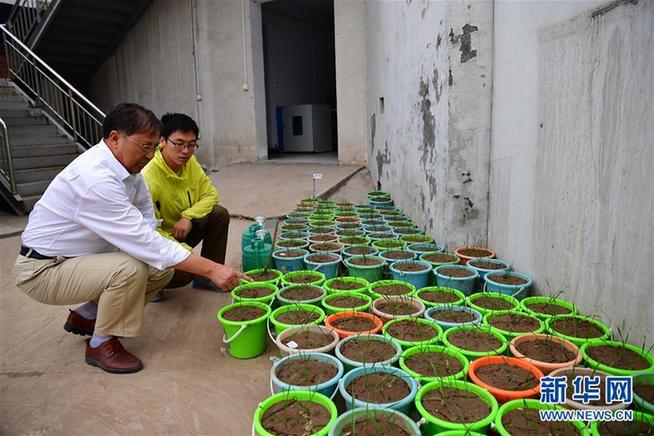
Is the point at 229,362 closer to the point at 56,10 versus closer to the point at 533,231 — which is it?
the point at 533,231

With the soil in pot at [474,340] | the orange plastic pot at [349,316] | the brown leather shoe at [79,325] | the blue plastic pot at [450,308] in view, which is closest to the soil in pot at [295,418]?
the orange plastic pot at [349,316]

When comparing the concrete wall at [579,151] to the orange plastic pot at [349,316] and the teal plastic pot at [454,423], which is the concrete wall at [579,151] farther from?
the orange plastic pot at [349,316]

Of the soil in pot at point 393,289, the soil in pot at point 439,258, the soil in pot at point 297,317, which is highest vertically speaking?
the soil in pot at point 439,258

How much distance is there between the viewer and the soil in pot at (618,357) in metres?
1.70

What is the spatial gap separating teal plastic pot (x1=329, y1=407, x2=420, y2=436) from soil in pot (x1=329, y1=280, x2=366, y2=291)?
1194 millimetres

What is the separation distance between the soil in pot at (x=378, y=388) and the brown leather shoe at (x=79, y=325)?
152cm

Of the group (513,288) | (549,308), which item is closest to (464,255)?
(513,288)

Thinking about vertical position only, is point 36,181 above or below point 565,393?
above

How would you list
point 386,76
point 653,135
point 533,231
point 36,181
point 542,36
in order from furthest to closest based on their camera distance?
point 36,181 → point 386,76 → point 533,231 → point 542,36 → point 653,135

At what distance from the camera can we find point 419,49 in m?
3.79

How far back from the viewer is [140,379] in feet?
6.88

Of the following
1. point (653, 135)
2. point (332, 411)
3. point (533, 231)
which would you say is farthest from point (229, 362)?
point (653, 135)

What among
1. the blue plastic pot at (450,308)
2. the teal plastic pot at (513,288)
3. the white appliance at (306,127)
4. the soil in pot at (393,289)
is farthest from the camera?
the white appliance at (306,127)

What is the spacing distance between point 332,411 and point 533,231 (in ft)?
5.62
